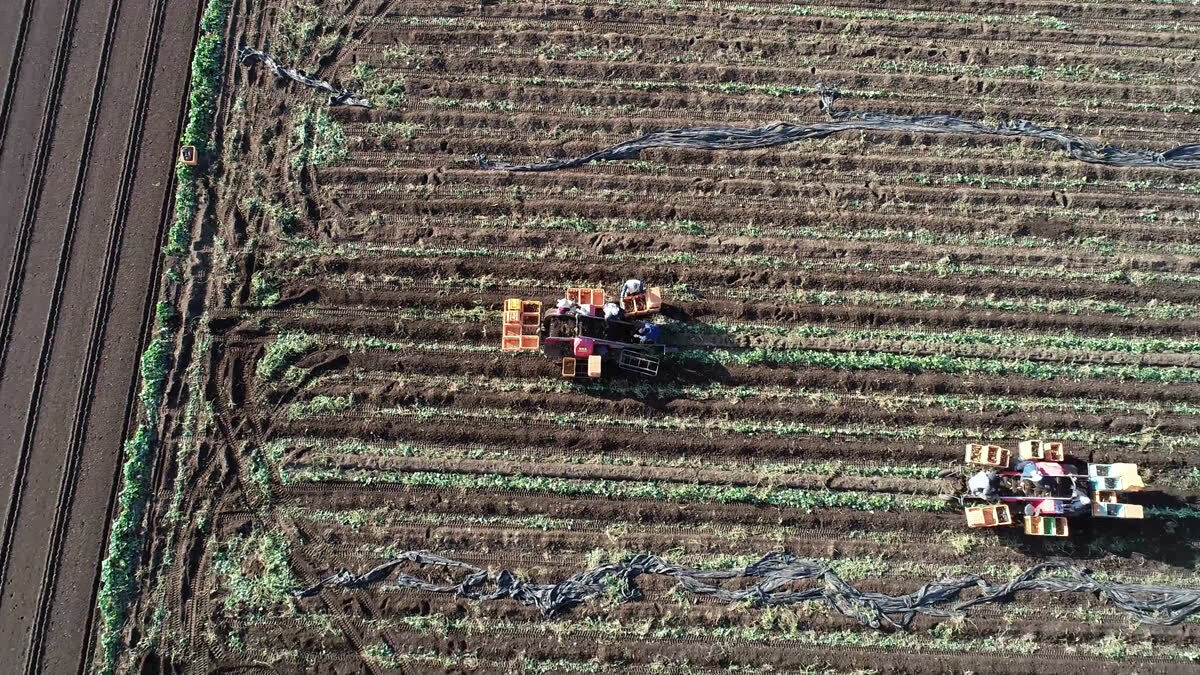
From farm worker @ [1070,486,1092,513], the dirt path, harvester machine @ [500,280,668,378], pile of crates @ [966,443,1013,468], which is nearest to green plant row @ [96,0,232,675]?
the dirt path

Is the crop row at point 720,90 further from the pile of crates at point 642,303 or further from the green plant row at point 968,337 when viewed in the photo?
the green plant row at point 968,337

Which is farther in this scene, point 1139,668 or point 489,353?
point 489,353

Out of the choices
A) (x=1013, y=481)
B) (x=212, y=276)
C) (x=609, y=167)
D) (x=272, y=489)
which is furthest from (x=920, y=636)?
(x=212, y=276)

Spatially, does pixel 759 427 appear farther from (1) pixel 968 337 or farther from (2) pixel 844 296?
(1) pixel 968 337

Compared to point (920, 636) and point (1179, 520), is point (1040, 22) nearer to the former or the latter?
point (1179, 520)

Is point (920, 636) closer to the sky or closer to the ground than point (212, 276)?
closer to the ground

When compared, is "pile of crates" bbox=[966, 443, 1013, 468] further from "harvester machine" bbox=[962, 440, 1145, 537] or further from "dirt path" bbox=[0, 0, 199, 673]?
"dirt path" bbox=[0, 0, 199, 673]

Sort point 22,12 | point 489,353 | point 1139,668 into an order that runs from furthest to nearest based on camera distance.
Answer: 1. point 22,12
2. point 489,353
3. point 1139,668
